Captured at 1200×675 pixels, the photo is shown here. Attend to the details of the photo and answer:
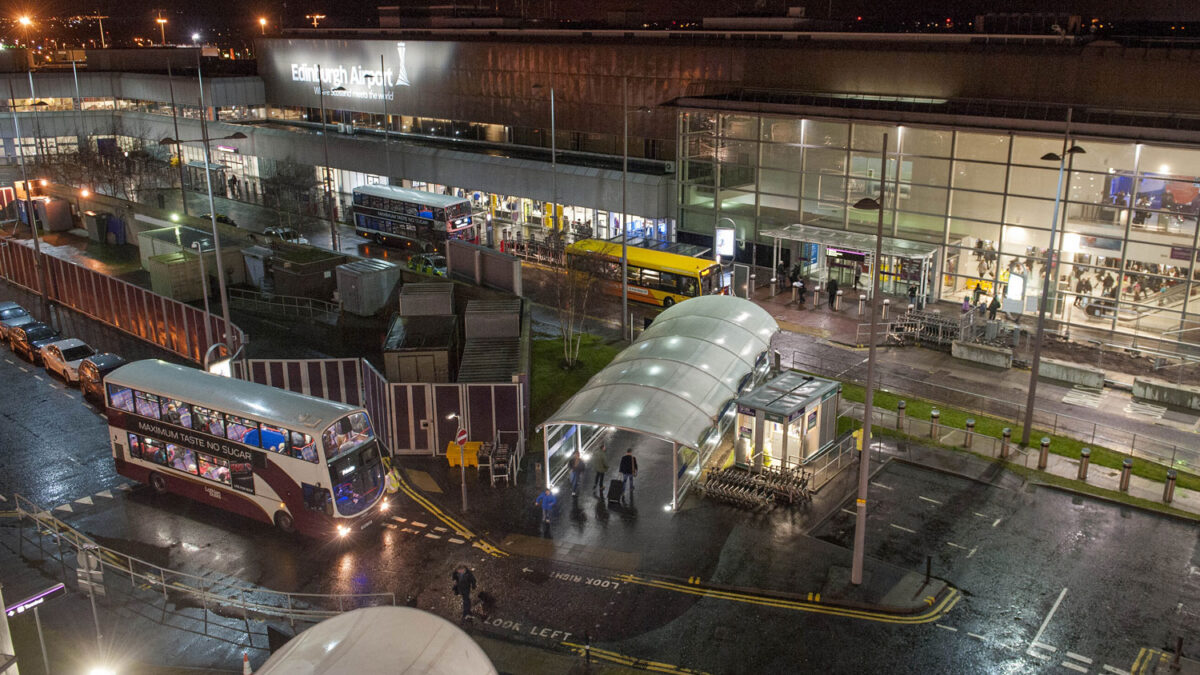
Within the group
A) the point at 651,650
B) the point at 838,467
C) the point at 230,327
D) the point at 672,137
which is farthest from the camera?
the point at 672,137

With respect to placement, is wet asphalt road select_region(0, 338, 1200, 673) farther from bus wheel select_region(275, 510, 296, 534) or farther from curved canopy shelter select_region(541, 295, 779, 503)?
curved canopy shelter select_region(541, 295, 779, 503)

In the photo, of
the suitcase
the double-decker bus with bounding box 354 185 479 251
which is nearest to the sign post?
the suitcase

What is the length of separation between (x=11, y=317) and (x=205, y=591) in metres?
24.1

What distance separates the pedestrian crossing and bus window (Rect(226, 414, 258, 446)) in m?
25.5

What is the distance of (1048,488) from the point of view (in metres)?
25.2

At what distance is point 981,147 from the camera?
131 feet

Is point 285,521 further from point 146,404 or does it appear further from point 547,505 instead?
point 547,505

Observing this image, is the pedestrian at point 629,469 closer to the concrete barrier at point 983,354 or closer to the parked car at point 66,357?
the concrete barrier at point 983,354

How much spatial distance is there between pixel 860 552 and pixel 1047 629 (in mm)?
3900

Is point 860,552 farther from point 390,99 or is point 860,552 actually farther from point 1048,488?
point 390,99

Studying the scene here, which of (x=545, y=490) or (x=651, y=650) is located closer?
(x=651, y=650)

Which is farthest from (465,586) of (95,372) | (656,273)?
(656,273)

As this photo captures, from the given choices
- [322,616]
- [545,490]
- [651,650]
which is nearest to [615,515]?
[545,490]

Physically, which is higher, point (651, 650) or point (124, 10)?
point (124, 10)
